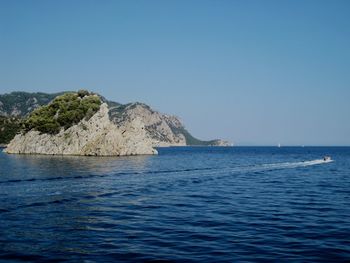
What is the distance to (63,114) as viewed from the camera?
18538 centimetres

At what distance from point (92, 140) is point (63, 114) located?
69.6 feet

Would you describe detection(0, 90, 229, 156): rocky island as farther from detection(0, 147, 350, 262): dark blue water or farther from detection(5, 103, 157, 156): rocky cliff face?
detection(0, 147, 350, 262): dark blue water

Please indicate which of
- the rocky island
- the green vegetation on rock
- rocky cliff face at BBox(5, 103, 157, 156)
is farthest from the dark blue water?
the green vegetation on rock

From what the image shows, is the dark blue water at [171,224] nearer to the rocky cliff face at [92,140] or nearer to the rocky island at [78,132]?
the rocky cliff face at [92,140]

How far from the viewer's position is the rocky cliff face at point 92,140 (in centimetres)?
17375

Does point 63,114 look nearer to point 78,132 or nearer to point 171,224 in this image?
point 78,132

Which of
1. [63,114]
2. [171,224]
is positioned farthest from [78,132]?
[171,224]

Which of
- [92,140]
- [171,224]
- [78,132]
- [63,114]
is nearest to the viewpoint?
[171,224]

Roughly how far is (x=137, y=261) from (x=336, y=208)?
960 inches

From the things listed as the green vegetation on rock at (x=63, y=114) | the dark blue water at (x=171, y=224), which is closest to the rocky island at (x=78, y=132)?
the green vegetation on rock at (x=63, y=114)

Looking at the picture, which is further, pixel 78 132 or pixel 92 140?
pixel 78 132

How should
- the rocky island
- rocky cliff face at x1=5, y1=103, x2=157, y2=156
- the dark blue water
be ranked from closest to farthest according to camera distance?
the dark blue water
rocky cliff face at x1=5, y1=103, x2=157, y2=156
the rocky island

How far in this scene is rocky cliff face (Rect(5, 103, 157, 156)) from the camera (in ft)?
570

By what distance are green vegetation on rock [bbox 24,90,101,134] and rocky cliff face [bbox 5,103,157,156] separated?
2927mm
